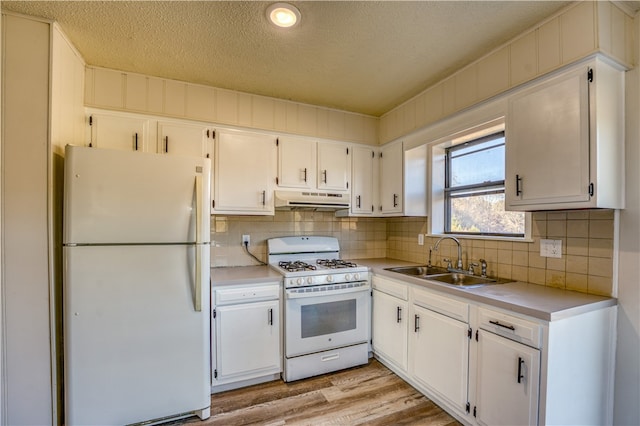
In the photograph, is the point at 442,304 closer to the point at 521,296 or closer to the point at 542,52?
the point at 521,296

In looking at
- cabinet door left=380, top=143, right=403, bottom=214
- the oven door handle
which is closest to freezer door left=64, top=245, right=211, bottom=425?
the oven door handle

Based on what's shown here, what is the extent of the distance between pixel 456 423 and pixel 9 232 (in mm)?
2936

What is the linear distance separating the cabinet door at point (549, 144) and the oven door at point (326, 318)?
1.43 metres

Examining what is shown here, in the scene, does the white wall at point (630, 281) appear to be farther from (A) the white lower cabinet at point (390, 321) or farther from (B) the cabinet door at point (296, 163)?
(B) the cabinet door at point (296, 163)

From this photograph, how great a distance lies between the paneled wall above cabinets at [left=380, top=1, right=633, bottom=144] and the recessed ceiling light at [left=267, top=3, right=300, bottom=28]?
134 cm

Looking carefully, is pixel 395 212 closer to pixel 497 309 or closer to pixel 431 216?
pixel 431 216

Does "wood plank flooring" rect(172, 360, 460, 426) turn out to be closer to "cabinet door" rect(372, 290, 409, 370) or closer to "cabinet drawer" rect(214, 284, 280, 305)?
"cabinet door" rect(372, 290, 409, 370)

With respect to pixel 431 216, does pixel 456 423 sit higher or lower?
lower

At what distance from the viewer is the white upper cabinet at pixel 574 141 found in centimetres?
152

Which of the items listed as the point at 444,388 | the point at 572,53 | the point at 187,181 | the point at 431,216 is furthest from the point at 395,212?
the point at 187,181

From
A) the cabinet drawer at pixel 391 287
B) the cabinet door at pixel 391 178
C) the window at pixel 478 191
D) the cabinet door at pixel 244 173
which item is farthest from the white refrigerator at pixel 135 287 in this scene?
the window at pixel 478 191

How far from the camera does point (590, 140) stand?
5.00 feet

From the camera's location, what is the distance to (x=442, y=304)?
1992mm

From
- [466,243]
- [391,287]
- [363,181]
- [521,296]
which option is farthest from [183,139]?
[521,296]
